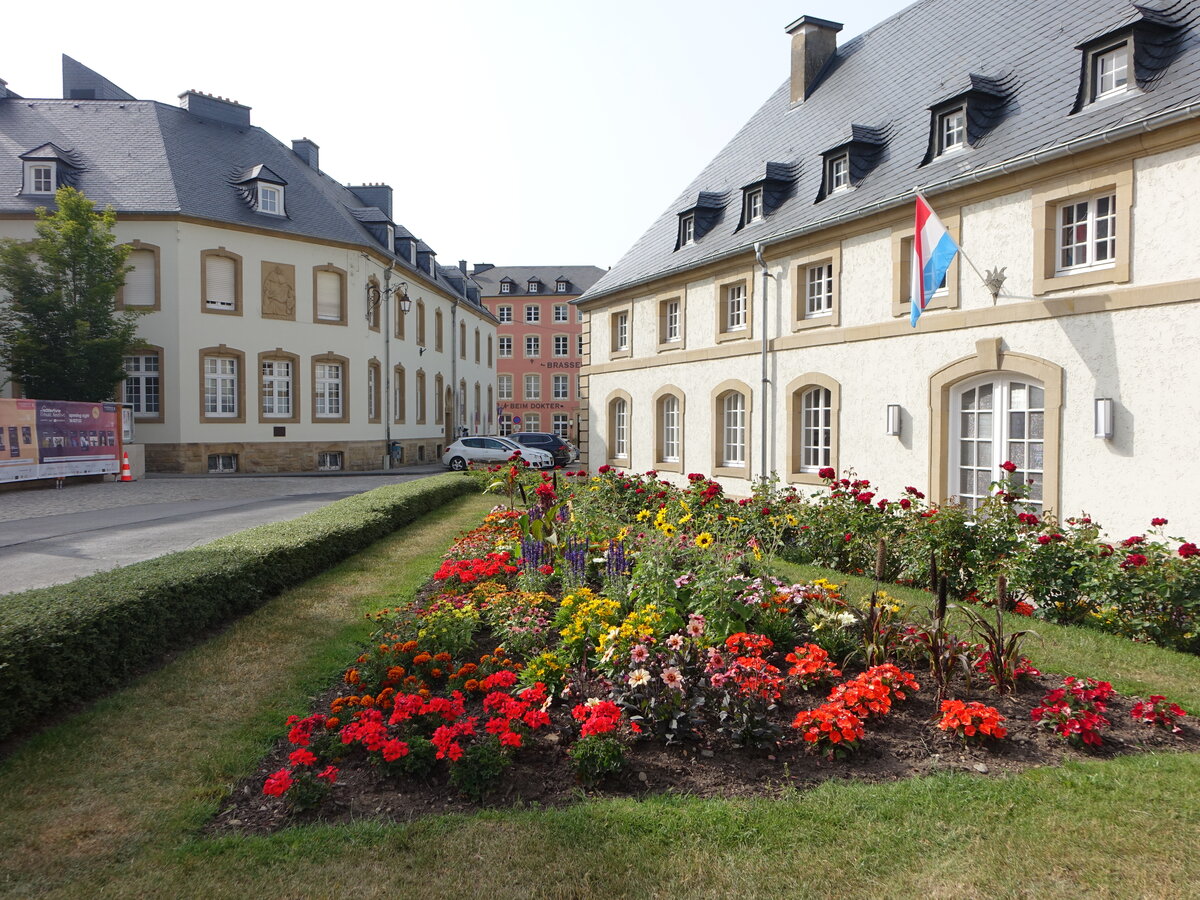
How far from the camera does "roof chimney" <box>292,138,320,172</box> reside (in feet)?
109

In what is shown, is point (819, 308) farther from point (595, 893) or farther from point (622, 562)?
point (595, 893)

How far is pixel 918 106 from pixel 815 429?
5802 millimetres

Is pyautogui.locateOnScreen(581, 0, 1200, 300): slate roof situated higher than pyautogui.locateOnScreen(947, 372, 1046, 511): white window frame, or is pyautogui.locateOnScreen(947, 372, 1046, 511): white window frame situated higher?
pyautogui.locateOnScreen(581, 0, 1200, 300): slate roof

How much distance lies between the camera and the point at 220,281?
85.3 ft

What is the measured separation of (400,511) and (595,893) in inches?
429

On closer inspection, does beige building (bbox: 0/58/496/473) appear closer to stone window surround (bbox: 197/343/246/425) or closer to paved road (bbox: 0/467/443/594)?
stone window surround (bbox: 197/343/246/425)

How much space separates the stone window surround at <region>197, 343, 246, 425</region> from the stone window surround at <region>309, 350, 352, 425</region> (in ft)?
7.02

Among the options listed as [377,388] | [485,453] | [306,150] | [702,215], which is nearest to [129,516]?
[702,215]

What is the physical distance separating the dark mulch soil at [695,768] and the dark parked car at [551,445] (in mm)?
29077

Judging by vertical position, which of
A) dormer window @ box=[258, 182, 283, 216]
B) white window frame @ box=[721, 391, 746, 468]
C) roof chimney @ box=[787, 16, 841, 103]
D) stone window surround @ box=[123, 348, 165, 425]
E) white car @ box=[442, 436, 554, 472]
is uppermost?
roof chimney @ box=[787, 16, 841, 103]

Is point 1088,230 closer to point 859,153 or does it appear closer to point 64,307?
point 859,153

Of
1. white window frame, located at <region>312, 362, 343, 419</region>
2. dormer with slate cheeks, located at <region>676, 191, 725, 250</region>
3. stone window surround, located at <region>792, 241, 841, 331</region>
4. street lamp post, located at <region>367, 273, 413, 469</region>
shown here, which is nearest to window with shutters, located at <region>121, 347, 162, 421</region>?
white window frame, located at <region>312, 362, 343, 419</region>

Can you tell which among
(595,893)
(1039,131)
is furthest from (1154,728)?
(1039,131)

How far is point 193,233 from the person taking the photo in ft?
82.7
